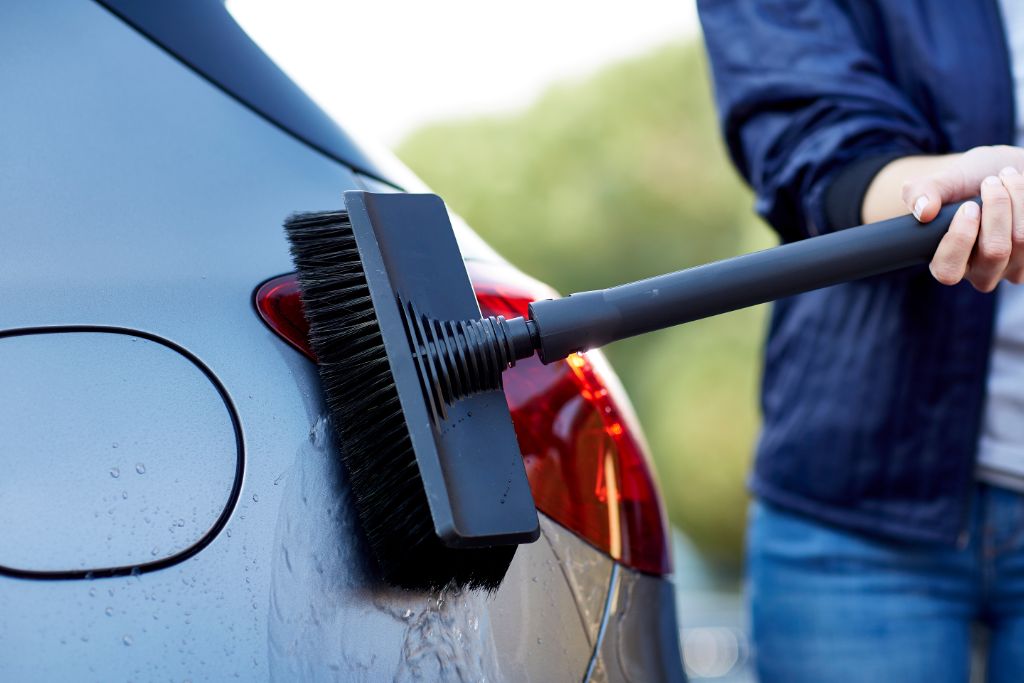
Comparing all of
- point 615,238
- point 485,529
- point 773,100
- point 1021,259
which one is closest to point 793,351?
point 773,100

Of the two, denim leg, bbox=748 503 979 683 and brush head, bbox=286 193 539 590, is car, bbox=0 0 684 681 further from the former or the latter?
denim leg, bbox=748 503 979 683

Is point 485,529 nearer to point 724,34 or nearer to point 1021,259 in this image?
point 1021,259

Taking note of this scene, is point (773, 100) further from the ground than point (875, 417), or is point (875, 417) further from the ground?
point (773, 100)

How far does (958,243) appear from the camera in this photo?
89cm

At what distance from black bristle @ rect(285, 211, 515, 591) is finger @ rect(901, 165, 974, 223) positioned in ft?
1.51

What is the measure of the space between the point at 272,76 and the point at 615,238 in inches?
455

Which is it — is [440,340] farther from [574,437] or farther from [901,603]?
[901,603]

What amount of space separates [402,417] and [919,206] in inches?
18.9

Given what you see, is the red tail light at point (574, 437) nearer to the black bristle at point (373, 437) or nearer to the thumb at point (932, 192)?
the black bristle at point (373, 437)

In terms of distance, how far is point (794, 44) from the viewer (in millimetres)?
1226

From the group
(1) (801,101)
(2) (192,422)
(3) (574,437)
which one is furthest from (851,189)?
(2) (192,422)

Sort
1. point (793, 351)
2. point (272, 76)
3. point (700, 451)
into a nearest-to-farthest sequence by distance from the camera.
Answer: point (272, 76)
point (793, 351)
point (700, 451)

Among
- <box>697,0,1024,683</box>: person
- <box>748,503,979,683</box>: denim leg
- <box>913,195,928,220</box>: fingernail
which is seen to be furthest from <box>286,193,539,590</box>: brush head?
<box>748,503,979,683</box>: denim leg

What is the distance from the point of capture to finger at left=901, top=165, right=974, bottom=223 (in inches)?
35.0
